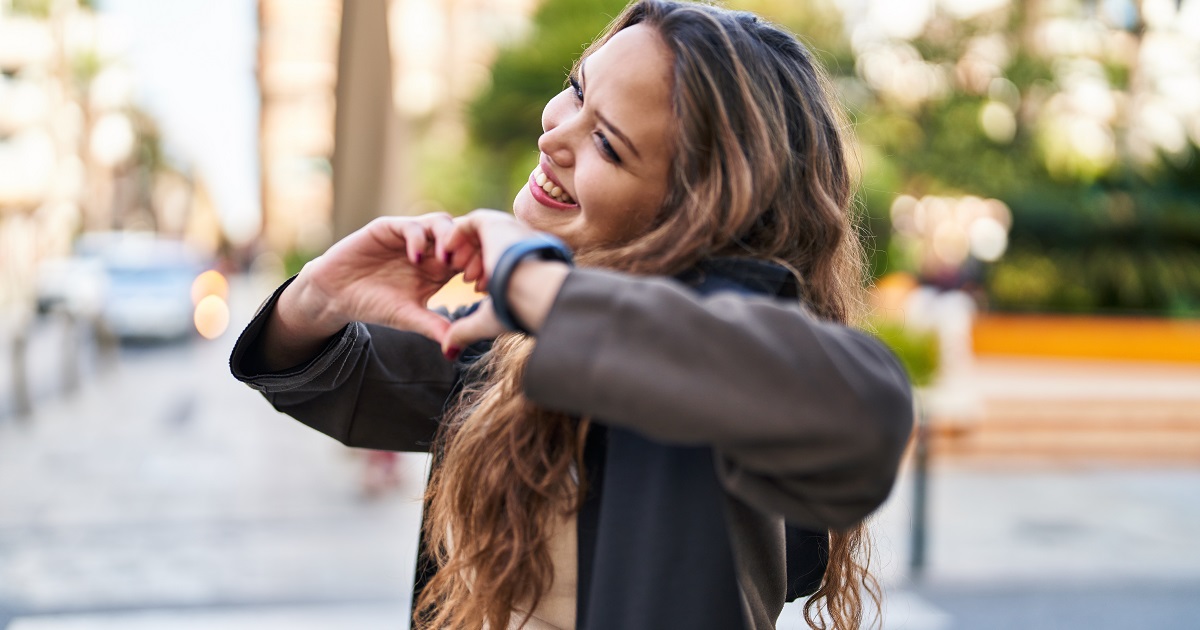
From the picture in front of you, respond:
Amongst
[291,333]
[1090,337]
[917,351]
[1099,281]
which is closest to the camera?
[291,333]

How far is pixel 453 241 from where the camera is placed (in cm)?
114

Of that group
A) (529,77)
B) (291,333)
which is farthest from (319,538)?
(529,77)

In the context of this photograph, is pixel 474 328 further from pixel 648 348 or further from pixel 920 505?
pixel 920 505

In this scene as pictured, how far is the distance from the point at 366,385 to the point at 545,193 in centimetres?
42

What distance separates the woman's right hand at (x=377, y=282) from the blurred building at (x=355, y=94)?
5674mm

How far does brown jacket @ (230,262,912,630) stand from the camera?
3.21 ft

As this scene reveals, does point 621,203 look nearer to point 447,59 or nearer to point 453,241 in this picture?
point 453,241

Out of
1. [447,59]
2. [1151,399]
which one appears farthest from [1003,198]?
[447,59]

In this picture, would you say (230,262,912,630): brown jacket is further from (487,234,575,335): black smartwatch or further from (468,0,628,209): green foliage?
(468,0,628,209): green foliage

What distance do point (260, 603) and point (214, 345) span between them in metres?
16.8

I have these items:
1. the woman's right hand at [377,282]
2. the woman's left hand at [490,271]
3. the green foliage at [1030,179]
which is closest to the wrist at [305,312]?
the woman's right hand at [377,282]

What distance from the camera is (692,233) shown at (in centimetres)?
121

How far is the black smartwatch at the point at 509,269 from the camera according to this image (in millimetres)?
1025

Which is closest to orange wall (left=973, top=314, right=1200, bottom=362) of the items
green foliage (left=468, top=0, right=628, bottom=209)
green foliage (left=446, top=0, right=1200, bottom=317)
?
green foliage (left=446, top=0, right=1200, bottom=317)
